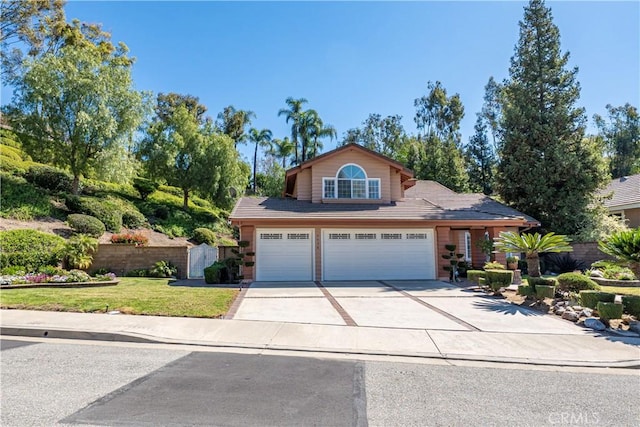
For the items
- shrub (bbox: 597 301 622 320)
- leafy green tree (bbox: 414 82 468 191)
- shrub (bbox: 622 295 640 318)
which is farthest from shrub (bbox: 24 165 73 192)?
leafy green tree (bbox: 414 82 468 191)

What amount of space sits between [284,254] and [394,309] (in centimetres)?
685

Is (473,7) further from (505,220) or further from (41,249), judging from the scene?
(41,249)

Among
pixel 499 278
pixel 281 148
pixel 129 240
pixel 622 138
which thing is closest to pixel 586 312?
pixel 499 278

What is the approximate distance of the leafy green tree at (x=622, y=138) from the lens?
43062mm

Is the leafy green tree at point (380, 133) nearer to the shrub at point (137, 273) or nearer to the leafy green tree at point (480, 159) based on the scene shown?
the leafy green tree at point (480, 159)

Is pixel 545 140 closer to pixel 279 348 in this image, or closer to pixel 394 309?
pixel 394 309

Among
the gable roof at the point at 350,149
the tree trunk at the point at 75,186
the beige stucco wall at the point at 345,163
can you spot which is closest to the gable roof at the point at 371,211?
the beige stucco wall at the point at 345,163

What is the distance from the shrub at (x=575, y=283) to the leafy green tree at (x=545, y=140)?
40.2ft

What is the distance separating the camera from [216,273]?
14664 mm

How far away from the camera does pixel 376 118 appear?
151 ft

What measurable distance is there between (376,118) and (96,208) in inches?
1346

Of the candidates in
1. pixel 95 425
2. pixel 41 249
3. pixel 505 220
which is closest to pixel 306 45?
pixel 505 220

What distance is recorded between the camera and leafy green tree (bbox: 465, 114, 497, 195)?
37.8 m

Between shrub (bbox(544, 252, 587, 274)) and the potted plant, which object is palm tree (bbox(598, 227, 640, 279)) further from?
shrub (bbox(544, 252, 587, 274))
